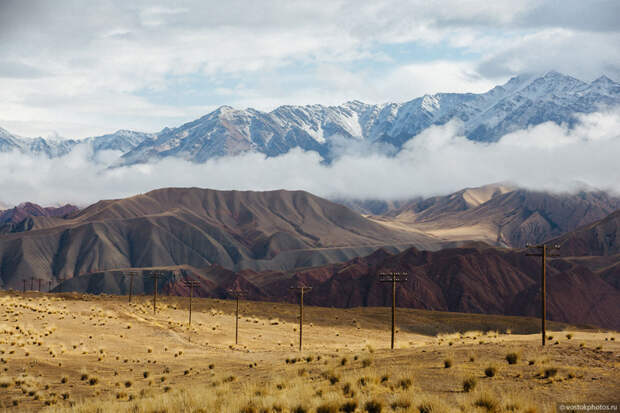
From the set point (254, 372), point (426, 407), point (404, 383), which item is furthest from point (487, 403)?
point (254, 372)

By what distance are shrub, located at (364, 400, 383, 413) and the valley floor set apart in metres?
0.04

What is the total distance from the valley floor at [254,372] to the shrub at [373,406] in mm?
42

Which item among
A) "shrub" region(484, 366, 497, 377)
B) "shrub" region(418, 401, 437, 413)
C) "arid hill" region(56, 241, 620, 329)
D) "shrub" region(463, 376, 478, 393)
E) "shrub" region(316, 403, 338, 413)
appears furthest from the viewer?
"arid hill" region(56, 241, 620, 329)

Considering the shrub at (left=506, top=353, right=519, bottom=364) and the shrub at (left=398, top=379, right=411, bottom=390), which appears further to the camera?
the shrub at (left=506, top=353, right=519, bottom=364)

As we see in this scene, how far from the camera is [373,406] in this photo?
20359mm

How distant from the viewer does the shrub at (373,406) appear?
2017 cm

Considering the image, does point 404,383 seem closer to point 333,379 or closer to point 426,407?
point 333,379

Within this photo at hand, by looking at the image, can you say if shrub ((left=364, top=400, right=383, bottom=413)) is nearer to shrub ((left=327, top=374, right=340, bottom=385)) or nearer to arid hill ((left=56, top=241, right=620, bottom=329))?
shrub ((left=327, top=374, right=340, bottom=385))

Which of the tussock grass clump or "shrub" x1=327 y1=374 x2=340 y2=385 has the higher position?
the tussock grass clump

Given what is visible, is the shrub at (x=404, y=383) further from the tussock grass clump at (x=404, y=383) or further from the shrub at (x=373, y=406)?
the shrub at (x=373, y=406)

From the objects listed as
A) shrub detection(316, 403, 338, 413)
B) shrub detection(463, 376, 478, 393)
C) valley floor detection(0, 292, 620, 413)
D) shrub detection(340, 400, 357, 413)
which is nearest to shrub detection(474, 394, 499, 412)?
valley floor detection(0, 292, 620, 413)

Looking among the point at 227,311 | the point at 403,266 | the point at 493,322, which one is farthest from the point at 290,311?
the point at 403,266

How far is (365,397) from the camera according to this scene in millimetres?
21766

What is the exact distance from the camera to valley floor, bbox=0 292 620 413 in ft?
71.5
